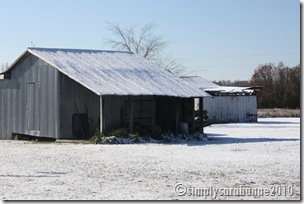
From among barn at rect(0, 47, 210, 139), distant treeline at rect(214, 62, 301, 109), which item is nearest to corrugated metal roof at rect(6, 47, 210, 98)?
barn at rect(0, 47, 210, 139)

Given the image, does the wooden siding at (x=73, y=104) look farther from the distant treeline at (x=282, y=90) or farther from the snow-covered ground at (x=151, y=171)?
the distant treeline at (x=282, y=90)

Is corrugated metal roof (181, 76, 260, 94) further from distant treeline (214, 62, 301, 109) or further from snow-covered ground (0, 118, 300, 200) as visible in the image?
snow-covered ground (0, 118, 300, 200)

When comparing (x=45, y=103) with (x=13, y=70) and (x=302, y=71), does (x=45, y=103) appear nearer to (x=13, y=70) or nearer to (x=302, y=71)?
(x=13, y=70)

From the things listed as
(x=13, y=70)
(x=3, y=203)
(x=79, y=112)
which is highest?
(x=13, y=70)

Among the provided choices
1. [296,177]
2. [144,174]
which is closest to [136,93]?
[144,174]

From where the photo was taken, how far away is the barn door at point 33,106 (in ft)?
80.7

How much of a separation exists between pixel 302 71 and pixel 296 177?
2.32m

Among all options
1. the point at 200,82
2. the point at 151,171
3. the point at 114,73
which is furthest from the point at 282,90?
the point at 151,171

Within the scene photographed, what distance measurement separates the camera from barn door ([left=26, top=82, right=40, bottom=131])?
24.6 meters

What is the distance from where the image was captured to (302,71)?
40.7 feet

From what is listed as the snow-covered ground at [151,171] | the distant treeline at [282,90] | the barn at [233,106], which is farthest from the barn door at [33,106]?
the distant treeline at [282,90]

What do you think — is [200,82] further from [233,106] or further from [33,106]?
[33,106]

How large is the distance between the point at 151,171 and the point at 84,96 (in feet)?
35.0

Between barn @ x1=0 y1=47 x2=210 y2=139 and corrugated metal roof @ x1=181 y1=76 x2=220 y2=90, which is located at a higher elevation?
corrugated metal roof @ x1=181 y1=76 x2=220 y2=90
